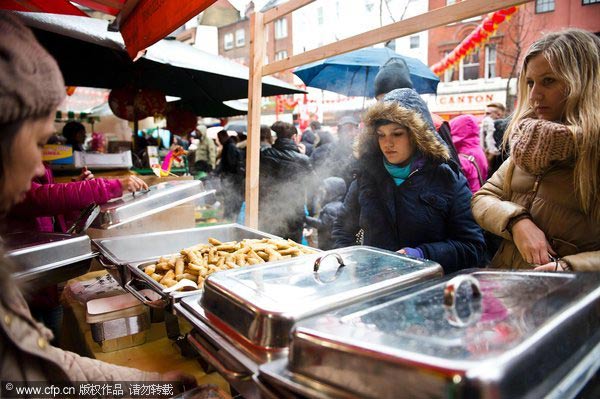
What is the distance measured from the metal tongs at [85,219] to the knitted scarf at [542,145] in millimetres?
2351

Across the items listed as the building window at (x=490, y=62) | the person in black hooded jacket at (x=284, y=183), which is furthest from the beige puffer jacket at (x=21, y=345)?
the building window at (x=490, y=62)

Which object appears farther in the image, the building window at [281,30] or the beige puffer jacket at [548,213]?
the building window at [281,30]

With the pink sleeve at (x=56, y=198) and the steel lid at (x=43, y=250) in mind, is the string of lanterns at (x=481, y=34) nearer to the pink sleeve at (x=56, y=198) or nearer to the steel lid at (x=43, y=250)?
the pink sleeve at (x=56, y=198)

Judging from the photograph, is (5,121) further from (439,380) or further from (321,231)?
(321,231)

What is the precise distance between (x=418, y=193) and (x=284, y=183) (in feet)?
12.7

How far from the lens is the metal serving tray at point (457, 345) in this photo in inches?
27.8

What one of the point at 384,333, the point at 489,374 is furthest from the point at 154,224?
the point at 489,374

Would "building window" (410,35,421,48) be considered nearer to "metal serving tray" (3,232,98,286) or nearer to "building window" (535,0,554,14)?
"building window" (535,0,554,14)

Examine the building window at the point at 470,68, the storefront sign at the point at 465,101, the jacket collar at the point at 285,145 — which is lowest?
the jacket collar at the point at 285,145

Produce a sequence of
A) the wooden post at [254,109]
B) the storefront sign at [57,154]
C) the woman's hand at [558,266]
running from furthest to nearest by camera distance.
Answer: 1. the storefront sign at [57,154]
2. the wooden post at [254,109]
3. the woman's hand at [558,266]

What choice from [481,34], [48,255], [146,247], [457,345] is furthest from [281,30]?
[457,345]

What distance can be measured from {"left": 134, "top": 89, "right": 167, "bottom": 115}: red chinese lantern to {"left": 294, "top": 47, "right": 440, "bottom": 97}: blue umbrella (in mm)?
2129

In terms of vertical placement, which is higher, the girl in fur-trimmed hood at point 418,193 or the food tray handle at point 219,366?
the girl in fur-trimmed hood at point 418,193

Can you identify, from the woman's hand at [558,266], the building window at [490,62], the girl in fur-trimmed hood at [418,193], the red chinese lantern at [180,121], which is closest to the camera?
the woman's hand at [558,266]
